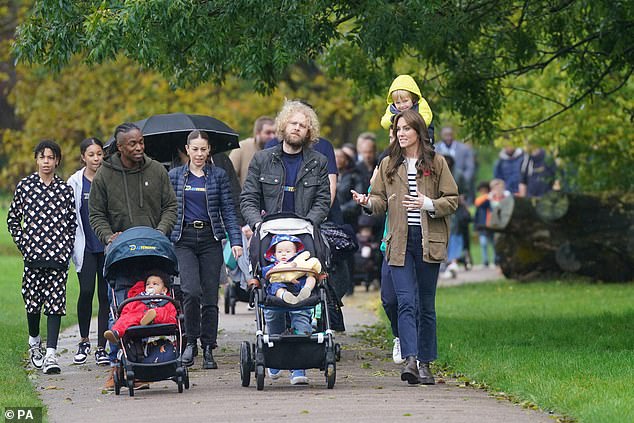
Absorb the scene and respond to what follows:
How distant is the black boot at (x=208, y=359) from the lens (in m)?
12.0

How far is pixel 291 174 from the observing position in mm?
11445

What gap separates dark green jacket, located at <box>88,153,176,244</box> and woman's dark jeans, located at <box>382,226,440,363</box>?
2017 mm

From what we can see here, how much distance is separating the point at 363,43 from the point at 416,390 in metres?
4.01

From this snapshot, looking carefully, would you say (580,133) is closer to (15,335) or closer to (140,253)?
(15,335)

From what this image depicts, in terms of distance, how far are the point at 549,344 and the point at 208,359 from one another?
3.34 meters

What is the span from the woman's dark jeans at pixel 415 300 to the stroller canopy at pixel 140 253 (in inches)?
68.0

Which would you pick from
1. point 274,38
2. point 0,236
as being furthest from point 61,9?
point 0,236

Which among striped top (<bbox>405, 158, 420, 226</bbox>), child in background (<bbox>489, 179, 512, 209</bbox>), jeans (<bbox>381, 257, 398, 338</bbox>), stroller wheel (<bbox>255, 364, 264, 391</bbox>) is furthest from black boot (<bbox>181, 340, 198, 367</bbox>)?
child in background (<bbox>489, 179, 512, 209</bbox>)

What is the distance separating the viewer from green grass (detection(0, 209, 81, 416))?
1010cm

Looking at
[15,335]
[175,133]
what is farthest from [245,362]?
[15,335]

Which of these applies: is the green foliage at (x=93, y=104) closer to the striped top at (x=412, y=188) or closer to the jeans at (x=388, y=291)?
the jeans at (x=388, y=291)

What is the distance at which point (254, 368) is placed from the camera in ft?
34.7

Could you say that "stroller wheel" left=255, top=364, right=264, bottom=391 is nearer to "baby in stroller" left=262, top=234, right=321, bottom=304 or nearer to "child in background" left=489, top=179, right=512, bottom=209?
"baby in stroller" left=262, top=234, right=321, bottom=304

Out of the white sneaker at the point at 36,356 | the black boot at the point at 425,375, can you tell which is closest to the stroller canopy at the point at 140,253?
the white sneaker at the point at 36,356
